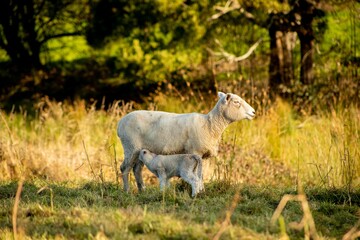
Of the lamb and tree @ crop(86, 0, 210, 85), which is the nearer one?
the lamb

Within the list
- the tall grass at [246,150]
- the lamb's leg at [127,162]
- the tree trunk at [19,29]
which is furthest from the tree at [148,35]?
the lamb's leg at [127,162]

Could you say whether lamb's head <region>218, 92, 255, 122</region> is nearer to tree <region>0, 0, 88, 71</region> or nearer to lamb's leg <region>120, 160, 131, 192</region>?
lamb's leg <region>120, 160, 131, 192</region>

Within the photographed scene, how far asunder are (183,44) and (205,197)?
32.1ft

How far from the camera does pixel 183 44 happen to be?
15992 mm

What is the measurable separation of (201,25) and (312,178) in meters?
6.59

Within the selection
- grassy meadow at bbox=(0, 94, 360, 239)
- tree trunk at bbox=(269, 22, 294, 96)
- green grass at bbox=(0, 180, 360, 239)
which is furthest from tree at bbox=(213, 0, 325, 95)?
Answer: green grass at bbox=(0, 180, 360, 239)

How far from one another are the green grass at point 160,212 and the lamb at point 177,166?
4.9 inches

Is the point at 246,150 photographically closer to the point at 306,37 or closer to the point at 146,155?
the point at 146,155

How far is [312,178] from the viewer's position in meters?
9.61

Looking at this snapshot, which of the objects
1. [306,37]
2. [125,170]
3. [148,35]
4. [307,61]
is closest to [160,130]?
[125,170]

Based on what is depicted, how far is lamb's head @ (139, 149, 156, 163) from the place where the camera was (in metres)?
6.72

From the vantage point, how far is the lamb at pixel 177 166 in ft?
21.3

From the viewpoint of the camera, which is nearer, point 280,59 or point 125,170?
point 125,170

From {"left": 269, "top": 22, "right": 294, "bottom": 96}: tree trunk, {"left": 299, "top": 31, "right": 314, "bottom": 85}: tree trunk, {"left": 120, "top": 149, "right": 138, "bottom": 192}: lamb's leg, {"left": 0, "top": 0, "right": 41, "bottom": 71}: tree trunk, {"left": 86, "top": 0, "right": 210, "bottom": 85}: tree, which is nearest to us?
{"left": 120, "top": 149, "right": 138, "bottom": 192}: lamb's leg
